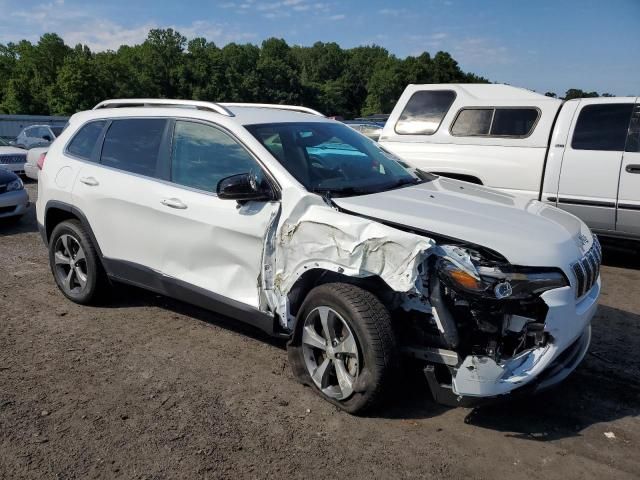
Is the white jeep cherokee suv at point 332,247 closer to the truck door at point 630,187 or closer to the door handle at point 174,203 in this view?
the door handle at point 174,203

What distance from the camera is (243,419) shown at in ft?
10.9

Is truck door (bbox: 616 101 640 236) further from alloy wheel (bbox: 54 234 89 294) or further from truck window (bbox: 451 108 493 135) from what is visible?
alloy wheel (bbox: 54 234 89 294)

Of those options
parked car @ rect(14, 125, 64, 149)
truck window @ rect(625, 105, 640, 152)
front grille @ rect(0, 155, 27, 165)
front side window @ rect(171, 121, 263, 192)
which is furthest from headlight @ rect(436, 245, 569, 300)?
parked car @ rect(14, 125, 64, 149)

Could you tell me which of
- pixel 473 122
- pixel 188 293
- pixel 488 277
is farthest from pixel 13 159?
pixel 488 277

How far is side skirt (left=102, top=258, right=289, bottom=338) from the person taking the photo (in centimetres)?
377

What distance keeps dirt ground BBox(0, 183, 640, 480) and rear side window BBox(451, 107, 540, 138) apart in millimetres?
3227

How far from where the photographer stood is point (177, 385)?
373 centimetres

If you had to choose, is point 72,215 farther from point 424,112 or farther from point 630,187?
point 630,187

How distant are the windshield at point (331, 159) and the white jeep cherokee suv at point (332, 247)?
2 centimetres

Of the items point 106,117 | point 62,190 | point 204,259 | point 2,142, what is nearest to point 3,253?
point 62,190

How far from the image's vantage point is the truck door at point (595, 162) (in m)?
6.45

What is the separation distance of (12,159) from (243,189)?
12.8 m

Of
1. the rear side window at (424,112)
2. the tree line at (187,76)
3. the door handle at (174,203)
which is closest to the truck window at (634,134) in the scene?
the rear side window at (424,112)

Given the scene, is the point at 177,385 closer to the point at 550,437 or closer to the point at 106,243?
the point at 106,243
